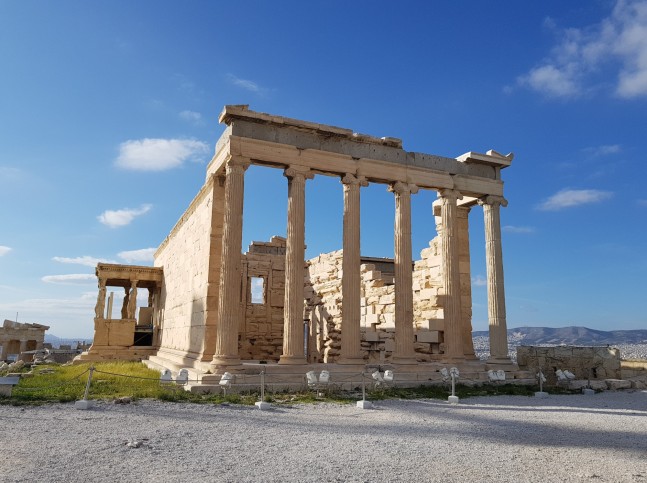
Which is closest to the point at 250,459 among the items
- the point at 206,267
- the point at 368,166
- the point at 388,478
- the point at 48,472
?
the point at 388,478

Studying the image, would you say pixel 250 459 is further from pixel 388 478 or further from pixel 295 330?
pixel 295 330

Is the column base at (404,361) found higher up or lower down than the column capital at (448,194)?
lower down

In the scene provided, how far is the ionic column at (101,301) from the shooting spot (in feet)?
90.3

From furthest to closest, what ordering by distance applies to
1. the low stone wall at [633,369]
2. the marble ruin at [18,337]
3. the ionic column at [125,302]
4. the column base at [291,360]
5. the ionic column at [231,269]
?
the marble ruin at [18,337] < the ionic column at [125,302] < the low stone wall at [633,369] < the column base at [291,360] < the ionic column at [231,269]

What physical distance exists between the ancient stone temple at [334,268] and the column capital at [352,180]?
1.2 inches

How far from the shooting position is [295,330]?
1552 cm

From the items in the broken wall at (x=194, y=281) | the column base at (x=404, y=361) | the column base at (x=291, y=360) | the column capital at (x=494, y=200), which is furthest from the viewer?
the column capital at (x=494, y=200)

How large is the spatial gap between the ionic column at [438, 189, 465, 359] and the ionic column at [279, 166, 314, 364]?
5.12 m

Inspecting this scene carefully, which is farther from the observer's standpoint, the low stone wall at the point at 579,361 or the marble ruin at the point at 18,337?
the marble ruin at the point at 18,337

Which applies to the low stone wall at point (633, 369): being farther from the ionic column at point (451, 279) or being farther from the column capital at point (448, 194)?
the column capital at point (448, 194)

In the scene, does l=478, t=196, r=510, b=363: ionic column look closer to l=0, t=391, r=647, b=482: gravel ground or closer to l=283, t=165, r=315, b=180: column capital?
l=0, t=391, r=647, b=482: gravel ground

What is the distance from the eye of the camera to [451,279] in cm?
1800

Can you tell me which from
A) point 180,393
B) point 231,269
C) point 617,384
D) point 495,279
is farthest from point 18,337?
point 617,384

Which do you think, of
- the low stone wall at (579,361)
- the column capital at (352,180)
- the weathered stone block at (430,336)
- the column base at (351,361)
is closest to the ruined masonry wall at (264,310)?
the weathered stone block at (430,336)
